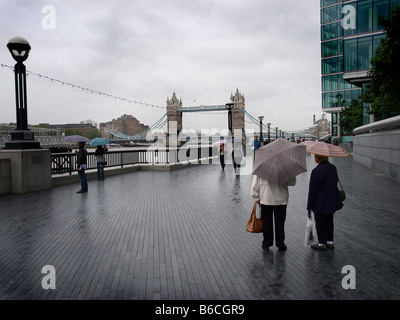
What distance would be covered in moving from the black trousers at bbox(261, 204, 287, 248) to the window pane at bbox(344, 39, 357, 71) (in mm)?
29540

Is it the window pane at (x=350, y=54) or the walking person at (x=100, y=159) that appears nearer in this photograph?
the walking person at (x=100, y=159)

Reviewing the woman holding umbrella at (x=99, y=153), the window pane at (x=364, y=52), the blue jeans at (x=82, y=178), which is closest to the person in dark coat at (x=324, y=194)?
the blue jeans at (x=82, y=178)

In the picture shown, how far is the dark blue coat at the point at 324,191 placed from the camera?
15.7ft

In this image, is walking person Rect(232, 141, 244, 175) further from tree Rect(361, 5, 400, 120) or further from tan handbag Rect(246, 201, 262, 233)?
tan handbag Rect(246, 201, 262, 233)

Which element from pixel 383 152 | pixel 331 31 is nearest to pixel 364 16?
pixel 383 152

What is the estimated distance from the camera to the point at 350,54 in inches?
1168

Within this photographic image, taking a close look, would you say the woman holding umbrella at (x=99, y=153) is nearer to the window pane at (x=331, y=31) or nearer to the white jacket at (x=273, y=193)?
the white jacket at (x=273, y=193)

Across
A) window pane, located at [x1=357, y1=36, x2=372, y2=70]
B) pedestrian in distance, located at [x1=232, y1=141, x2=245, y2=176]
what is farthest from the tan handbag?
window pane, located at [x1=357, y1=36, x2=372, y2=70]

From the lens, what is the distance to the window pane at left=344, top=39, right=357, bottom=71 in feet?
96.7

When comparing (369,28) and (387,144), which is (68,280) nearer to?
(387,144)

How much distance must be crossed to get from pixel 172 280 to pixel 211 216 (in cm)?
331

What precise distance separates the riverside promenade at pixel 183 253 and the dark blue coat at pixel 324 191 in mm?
727

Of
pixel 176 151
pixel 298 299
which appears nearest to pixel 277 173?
pixel 298 299

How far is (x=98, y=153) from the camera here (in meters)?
13.6
